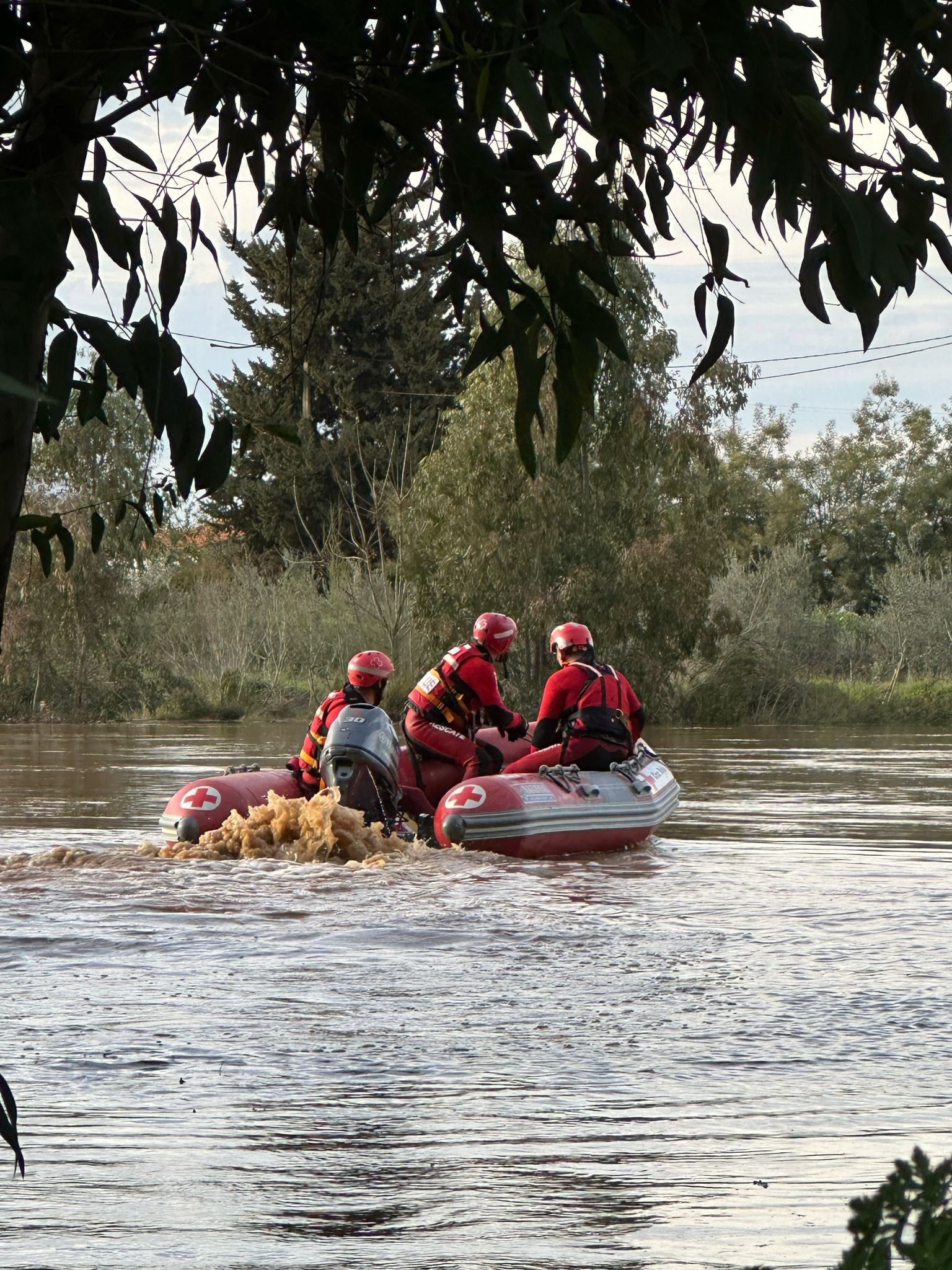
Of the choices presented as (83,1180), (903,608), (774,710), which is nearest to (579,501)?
(774,710)

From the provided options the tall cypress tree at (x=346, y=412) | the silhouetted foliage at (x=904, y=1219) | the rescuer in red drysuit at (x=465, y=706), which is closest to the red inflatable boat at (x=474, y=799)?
the rescuer in red drysuit at (x=465, y=706)

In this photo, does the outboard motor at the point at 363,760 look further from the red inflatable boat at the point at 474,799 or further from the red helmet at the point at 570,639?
the red helmet at the point at 570,639

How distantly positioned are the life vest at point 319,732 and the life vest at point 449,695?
3.29 feet

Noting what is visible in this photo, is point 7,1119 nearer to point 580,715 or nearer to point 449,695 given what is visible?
point 580,715

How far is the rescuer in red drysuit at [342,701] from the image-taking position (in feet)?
47.3

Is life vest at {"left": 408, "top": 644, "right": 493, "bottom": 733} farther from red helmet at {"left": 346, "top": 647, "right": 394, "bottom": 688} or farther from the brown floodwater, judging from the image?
the brown floodwater

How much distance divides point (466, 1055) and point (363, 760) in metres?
6.86

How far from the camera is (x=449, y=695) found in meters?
15.6

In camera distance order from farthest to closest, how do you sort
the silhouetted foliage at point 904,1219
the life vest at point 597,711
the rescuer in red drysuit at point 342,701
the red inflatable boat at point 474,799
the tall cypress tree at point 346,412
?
the tall cypress tree at point 346,412 → the life vest at point 597,711 → the rescuer in red drysuit at point 342,701 → the red inflatable boat at point 474,799 → the silhouetted foliage at point 904,1219

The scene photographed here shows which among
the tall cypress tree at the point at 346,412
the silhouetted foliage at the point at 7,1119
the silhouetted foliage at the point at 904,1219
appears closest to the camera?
the silhouetted foliage at the point at 904,1219

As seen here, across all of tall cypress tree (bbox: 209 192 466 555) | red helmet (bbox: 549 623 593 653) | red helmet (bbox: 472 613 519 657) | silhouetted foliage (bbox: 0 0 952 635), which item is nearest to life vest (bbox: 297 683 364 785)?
red helmet (bbox: 472 613 519 657)

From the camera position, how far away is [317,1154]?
543cm

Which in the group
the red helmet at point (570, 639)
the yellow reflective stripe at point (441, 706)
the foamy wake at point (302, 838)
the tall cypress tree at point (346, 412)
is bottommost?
the foamy wake at point (302, 838)

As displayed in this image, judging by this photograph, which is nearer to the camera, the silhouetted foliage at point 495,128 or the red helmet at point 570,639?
the silhouetted foliage at point 495,128
